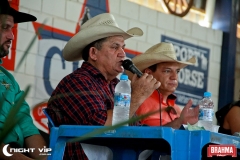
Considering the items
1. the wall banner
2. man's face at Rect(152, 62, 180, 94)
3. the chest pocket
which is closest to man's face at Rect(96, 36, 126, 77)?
the chest pocket

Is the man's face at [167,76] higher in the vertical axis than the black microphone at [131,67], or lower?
higher

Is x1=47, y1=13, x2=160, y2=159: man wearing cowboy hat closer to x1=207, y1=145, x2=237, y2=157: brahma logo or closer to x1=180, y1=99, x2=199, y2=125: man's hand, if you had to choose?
x1=180, y1=99, x2=199, y2=125: man's hand

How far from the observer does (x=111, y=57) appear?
338 centimetres

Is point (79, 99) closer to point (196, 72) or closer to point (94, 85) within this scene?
point (94, 85)

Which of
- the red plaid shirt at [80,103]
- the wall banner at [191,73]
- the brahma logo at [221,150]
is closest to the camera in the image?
the brahma logo at [221,150]

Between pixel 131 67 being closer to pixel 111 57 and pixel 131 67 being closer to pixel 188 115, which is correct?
pixel 111 57

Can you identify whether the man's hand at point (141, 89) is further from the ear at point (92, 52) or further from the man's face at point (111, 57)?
the ear at point (92, 52)

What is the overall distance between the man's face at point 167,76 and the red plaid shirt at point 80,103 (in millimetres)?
944

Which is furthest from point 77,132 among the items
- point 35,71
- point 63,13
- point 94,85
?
point 63,13

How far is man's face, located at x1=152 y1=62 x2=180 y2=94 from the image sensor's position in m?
4.10

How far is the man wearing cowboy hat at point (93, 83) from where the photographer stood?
293 centimetres

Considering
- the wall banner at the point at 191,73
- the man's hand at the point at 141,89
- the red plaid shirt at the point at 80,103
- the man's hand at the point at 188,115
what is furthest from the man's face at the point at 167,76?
the wall banner at the point at 191,73

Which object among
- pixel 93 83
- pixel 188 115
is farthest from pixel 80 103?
pixel 188 115

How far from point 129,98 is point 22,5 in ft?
6.20
